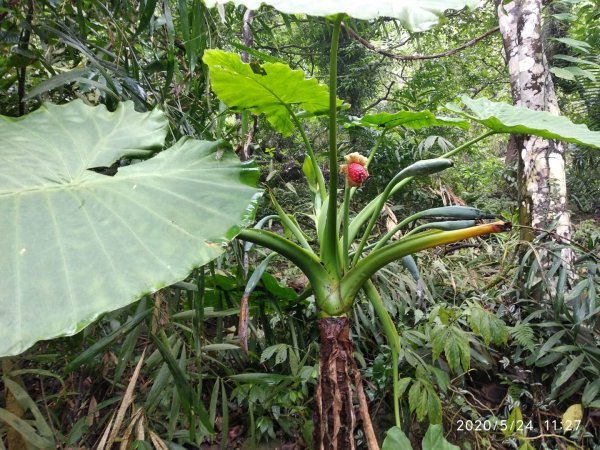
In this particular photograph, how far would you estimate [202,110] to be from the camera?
1.18 m

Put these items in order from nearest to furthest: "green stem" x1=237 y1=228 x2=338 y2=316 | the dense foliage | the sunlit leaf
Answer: "green stem" x1=237 y1=228 x2=338 y2=316, the dense foliage, the sunlit leaf

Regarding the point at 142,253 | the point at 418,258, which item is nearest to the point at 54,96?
the point at 142,253

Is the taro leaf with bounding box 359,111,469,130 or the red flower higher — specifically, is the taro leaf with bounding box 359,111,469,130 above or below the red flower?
above

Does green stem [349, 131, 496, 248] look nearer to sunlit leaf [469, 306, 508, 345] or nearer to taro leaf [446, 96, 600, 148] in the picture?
taro leaf [446, 96, 600, 148]

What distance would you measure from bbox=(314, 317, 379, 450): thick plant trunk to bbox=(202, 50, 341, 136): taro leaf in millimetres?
513

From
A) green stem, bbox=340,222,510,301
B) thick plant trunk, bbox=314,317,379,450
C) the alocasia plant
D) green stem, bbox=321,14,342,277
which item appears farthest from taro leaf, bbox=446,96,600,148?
thick plant trunk, bbox=314,317,379,450

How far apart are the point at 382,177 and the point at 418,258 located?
98cm

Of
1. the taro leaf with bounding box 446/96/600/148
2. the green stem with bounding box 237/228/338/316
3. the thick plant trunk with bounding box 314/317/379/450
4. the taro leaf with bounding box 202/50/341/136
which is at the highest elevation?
the taro leaf with bounding box 202/50/341/136

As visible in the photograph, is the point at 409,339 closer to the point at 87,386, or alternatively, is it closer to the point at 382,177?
the point at 87,386

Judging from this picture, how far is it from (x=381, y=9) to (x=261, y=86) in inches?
19.1

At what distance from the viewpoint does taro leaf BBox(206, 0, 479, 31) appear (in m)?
0.41

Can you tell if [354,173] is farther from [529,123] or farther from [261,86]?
[529,123]

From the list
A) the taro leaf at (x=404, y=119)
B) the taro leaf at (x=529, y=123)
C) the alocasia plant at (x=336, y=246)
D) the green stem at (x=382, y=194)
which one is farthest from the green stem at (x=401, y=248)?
the taro leaf at (x=404, y=119)

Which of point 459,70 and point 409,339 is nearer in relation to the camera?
point 409,339
